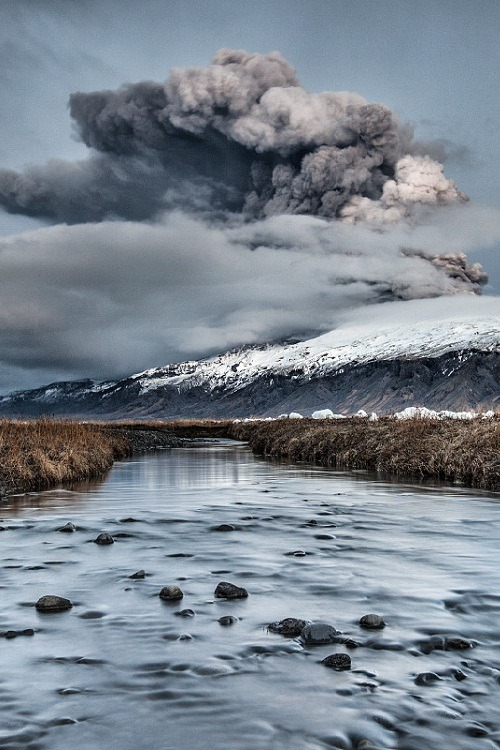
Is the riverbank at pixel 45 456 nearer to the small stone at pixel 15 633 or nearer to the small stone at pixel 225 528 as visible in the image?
the small stone at pixel 225 528

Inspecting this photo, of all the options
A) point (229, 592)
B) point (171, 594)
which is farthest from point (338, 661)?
point (171, 594)

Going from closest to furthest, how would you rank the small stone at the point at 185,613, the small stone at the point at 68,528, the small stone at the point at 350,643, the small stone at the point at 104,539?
the small stone at the point at 350,643 → the small stone at the point at 185,613 → the small stone at the point at 104,539 → the small stone at the point at 68,528

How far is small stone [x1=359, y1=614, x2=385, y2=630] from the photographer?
5.59 metres

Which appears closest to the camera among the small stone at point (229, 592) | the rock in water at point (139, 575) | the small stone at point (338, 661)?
the small stone at point (338, 661)

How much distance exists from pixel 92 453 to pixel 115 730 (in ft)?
74.3

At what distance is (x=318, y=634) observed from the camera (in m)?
5.26

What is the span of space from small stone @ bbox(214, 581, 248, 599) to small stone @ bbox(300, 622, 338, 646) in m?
1.39

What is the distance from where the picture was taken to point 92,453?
2567cm

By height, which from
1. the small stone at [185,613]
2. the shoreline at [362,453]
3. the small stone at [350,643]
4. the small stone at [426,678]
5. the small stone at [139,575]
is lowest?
the small stone at [426,678]

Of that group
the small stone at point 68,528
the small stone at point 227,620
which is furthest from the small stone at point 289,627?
the small stone at point 68,528

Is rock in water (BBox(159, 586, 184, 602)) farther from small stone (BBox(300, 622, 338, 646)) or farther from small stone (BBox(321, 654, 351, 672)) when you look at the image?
small stone (BBox(321, 654, 351, 672))

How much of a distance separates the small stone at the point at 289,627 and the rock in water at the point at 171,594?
1261 mm

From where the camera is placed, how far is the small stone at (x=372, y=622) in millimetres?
5586

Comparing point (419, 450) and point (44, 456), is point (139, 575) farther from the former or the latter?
point (419, 450)
